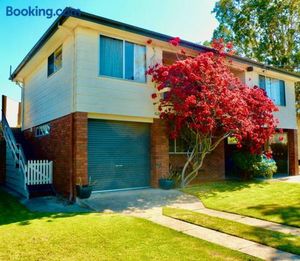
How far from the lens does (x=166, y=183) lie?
466 inches

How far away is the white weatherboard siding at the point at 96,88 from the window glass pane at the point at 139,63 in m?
0.44

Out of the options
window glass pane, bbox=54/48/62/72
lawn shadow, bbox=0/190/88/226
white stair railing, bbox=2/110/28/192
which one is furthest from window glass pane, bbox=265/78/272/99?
white stair railing, bbox=2/110/28/192

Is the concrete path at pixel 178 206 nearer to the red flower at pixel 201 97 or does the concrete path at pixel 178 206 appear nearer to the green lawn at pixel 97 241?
the green lawn at pixel 97 241

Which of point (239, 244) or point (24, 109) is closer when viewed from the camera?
point (239, 244)

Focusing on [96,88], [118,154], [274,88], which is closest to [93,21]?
[96,88]

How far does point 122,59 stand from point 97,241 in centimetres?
784

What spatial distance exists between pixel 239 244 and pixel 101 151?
22.8 ft

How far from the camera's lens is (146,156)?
12.4m

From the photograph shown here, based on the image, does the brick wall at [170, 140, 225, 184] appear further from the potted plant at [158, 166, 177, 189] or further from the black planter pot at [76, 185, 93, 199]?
the black planter pot at [76, 185, 93, 199]

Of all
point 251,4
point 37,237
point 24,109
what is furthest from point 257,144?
point 251,4

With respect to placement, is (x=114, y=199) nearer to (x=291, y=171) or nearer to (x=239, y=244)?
(x=239, y=244)

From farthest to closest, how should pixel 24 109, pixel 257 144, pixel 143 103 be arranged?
pixel 24 109, pixel 257 144, pixel 143 103

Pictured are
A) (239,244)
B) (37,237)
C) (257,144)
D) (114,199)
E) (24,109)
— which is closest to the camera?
(239,244)

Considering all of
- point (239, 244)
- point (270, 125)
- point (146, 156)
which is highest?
point (270, 125)
